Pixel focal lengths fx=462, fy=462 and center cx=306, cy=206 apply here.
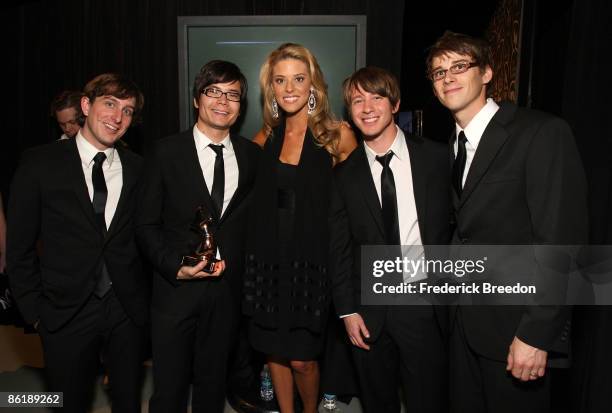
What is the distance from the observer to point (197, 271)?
2.15 meters

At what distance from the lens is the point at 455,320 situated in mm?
1995

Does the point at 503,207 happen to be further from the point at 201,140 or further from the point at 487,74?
the point at 201,140

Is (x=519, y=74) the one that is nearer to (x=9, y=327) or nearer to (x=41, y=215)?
(x=41, y=215)

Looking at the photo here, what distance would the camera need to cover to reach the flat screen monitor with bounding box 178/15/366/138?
337 centimetres

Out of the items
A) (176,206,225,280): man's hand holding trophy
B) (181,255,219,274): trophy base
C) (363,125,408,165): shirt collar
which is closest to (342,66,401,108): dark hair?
(363,125,408,165): shirt collar

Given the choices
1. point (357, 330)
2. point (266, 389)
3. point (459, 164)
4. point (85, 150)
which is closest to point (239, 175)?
point (85, 150)

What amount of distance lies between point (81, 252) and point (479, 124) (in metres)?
1.84

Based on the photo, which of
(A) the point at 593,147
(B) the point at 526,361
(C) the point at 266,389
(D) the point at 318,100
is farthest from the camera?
(C) the point at 266,389

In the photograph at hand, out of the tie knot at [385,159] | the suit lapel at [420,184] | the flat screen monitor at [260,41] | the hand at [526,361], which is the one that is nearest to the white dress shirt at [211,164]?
the tie knot at [385,159]

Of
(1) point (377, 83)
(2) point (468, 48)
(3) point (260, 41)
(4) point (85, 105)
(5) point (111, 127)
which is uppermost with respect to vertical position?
(3) point (260, 41)

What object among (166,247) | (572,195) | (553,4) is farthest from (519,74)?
(166,247)

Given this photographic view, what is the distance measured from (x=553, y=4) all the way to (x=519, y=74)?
592 mm

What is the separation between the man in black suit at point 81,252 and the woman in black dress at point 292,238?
62cm

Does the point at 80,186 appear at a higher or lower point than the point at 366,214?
higher
